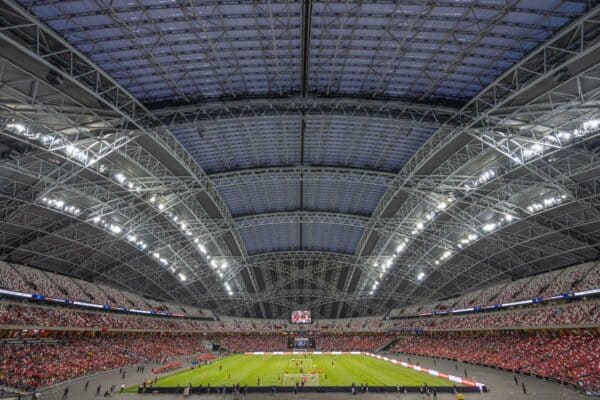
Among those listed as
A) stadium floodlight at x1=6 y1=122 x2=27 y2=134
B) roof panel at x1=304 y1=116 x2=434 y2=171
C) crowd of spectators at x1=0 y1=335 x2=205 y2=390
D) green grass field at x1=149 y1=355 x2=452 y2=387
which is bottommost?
green grass field at x1=149 y1=355 x2=452 y2=387

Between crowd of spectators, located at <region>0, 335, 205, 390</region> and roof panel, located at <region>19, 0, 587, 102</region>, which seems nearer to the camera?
roof panel, located at <region>19, 0, 587, 102</region>

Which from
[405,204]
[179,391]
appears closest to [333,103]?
[405,204]

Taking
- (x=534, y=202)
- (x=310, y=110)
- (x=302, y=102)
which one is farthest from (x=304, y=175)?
(x=534, y=202)

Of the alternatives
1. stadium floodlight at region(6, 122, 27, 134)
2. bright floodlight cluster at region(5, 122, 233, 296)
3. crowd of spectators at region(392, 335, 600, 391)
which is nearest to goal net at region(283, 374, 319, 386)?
bright floodlight cluster at region(5, 122, 233, 296)

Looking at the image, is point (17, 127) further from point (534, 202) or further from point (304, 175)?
point (534, 202)

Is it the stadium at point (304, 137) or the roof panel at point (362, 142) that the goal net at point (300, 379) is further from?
the roof panel at point (362, 142)

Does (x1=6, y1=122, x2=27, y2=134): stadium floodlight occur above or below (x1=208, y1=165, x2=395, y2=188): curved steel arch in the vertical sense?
below

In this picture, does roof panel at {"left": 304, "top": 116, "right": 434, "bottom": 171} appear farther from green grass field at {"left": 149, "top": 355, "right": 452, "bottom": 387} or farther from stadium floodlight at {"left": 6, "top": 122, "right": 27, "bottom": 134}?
green grass field at {"left": 149, "top": 355, "right": 452, "bottom": 387}

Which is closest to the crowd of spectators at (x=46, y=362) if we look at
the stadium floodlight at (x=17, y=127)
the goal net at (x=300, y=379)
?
the stadium floodlight at (x=17, y=127)

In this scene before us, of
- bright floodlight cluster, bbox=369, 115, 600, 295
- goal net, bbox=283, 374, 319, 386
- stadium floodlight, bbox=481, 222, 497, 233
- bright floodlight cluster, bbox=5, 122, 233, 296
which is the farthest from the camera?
stadium floodlight, bbox=481, 222, 497, 233
